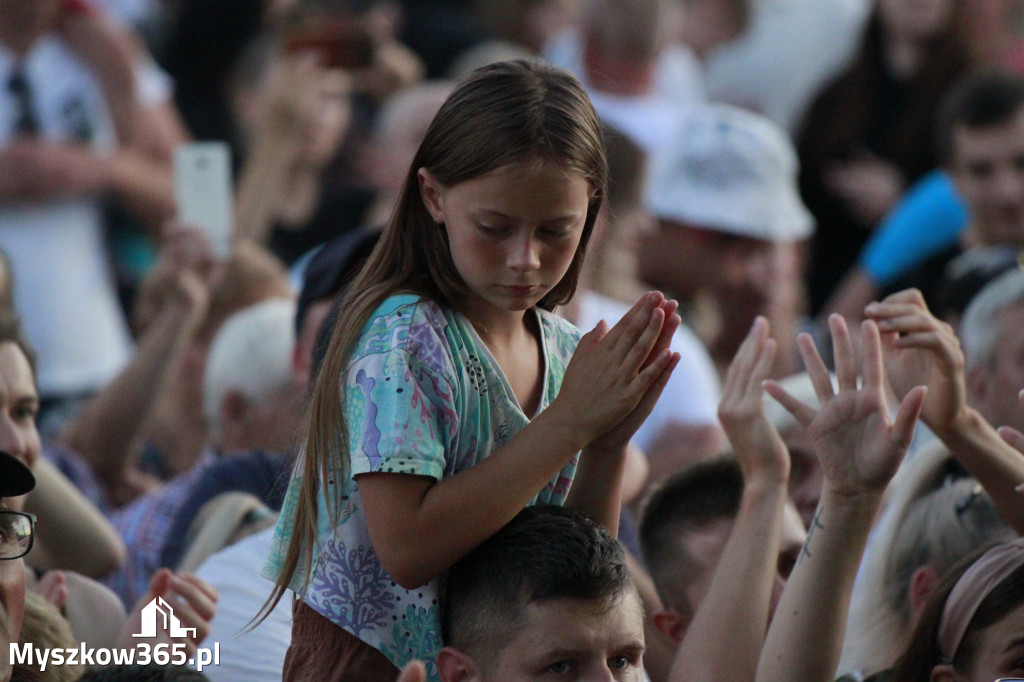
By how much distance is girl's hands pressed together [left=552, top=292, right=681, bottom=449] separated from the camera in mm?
2105

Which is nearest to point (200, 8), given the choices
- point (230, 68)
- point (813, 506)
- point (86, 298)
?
point (230, 68)

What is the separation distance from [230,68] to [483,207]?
17.3 ft

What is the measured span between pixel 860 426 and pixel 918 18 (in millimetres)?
4320

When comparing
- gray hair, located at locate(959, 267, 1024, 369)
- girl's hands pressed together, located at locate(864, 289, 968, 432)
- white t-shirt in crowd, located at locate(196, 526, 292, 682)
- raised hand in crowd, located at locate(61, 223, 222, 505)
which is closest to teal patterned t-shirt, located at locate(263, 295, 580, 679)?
white t-shirt in crowd, located at locate(196, 526, 292, 682)

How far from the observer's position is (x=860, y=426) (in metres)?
2.49

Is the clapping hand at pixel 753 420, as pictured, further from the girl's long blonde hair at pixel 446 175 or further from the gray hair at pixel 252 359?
the gray hair at pixel 252 359

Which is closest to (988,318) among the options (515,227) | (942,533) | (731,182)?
(942,533)

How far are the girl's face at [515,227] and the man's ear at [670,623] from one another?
1109 millimetres

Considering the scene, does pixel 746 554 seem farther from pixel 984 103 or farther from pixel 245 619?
pixel 984 103

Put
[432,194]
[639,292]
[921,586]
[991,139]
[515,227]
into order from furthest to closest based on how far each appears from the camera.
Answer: [991,139] < [639,292] < [921,586] < [432,194] < [515,227]

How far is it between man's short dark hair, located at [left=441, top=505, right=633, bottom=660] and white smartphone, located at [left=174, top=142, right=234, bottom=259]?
2.72 metres

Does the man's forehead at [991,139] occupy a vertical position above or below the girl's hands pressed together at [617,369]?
above

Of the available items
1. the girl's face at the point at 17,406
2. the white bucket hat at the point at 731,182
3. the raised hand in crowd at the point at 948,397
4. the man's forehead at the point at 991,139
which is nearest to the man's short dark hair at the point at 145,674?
the girl's face at the point at 17,406

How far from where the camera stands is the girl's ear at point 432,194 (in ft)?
7.28
